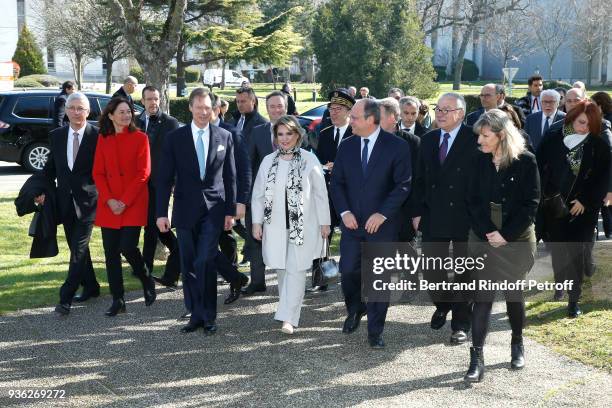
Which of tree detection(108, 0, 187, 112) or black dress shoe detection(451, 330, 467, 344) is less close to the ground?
tree detection(108, 0, 187, 112)

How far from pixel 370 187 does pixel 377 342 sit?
1.24 m

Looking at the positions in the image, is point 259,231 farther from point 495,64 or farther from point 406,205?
point 495,64

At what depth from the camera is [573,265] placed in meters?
7.47

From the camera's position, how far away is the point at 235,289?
7.80 m

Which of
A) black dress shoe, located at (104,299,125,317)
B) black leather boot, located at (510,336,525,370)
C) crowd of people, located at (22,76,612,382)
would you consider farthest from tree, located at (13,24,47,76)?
black leather boot, located at (510,336,525,370)

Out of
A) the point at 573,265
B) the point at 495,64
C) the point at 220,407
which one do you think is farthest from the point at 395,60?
the point at 495,64

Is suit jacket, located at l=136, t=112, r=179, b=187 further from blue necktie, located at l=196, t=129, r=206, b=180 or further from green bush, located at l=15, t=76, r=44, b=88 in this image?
green bush, located at l=15, t=76, r=44, b=88

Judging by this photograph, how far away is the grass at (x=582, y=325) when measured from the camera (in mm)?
6129

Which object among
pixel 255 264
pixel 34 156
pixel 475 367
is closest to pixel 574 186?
pixel 475 367

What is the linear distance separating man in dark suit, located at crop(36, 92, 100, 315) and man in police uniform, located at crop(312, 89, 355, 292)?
230 centimetres

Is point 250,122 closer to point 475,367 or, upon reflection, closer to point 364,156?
point 364,156

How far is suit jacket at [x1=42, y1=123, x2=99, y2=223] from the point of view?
291 inches

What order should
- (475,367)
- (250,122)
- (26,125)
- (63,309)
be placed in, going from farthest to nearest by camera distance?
(26,125)
(250,122)
(63,309)
(475,367)

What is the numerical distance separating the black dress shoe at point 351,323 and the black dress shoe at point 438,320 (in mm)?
635
